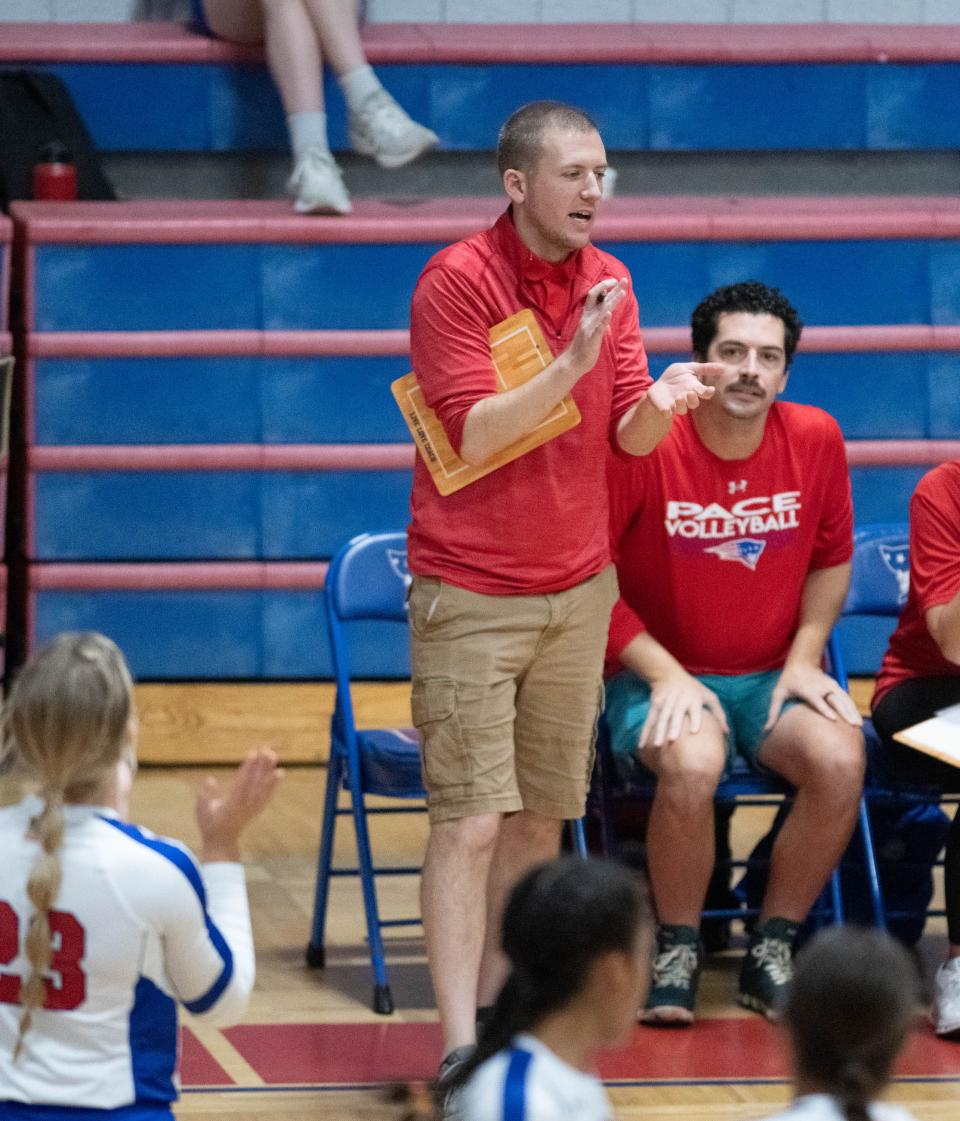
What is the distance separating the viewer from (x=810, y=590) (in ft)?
13.3

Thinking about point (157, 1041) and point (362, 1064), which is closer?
point (157, 1041)

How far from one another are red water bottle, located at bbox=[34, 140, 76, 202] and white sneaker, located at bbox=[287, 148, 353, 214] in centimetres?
66

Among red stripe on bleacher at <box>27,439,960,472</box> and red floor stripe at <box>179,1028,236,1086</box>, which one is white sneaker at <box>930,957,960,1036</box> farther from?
red stripe on bleacher at <box>27,439,960,472</box>

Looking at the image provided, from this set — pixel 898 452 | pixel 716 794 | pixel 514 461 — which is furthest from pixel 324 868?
pixel 898 452

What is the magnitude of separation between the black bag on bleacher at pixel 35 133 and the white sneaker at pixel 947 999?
3.53 m

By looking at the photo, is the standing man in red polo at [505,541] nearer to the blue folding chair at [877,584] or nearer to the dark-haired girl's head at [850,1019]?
the blue folding chair at [877,584]

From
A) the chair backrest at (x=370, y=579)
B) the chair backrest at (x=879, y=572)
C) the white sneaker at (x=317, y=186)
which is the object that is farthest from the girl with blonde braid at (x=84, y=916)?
the white sneaker at (x=317, y=186)

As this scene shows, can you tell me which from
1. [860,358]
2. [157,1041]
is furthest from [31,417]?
[157,1041]

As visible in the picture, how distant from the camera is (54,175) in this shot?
582 centimetres

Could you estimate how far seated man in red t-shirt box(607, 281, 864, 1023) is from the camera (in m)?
3.78

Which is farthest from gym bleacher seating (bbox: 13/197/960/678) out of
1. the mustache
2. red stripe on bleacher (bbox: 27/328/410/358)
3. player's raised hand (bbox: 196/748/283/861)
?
player's raised hand (bbox: 196/748/283/861)

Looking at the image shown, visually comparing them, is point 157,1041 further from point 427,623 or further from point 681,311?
point 681,311

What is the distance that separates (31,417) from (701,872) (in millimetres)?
2752

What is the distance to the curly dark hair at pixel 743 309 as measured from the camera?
3938mm
